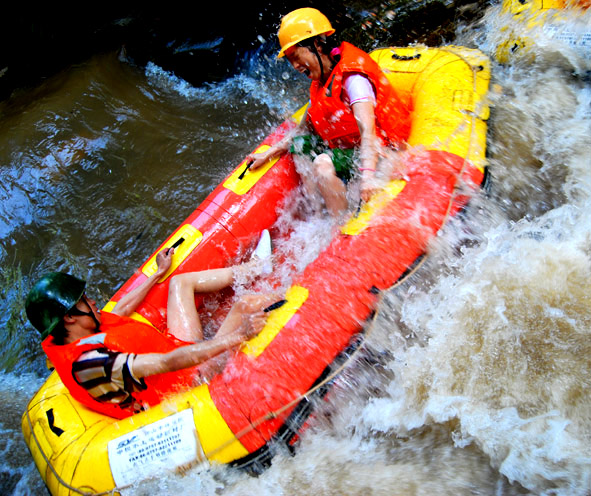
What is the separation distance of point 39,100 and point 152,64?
5.20 ft

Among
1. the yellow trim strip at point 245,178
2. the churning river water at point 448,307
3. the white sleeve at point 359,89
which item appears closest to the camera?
the churning river water at point 448,307

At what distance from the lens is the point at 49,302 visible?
6.73 feet

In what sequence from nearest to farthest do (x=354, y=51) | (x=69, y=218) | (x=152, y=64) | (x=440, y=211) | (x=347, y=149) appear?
(x=440, y=211)
(x=354, y=51)
(x=347, y=149)
(x=69, y=218)
(x=152, y=64)

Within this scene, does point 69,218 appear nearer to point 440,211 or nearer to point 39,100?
point 39,100

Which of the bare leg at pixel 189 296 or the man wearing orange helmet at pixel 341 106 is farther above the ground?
the man wearing orange helmet at pixel 341 106

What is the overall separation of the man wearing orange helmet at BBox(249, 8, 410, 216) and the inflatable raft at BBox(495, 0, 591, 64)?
1263mm

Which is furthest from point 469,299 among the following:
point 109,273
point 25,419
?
point 109,273

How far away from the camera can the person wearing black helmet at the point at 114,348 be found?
77.7 inches

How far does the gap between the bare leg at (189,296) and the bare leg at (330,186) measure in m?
0.80

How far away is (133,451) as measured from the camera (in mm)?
2008

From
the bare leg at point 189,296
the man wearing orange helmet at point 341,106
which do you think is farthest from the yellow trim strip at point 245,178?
the bare leg at point 189,296

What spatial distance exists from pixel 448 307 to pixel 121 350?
1.65m

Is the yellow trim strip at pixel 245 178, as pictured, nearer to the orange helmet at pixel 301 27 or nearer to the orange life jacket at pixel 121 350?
the orange helmet at pixel 301 27

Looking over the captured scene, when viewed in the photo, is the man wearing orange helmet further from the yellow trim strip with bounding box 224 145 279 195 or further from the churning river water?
the churning river water
